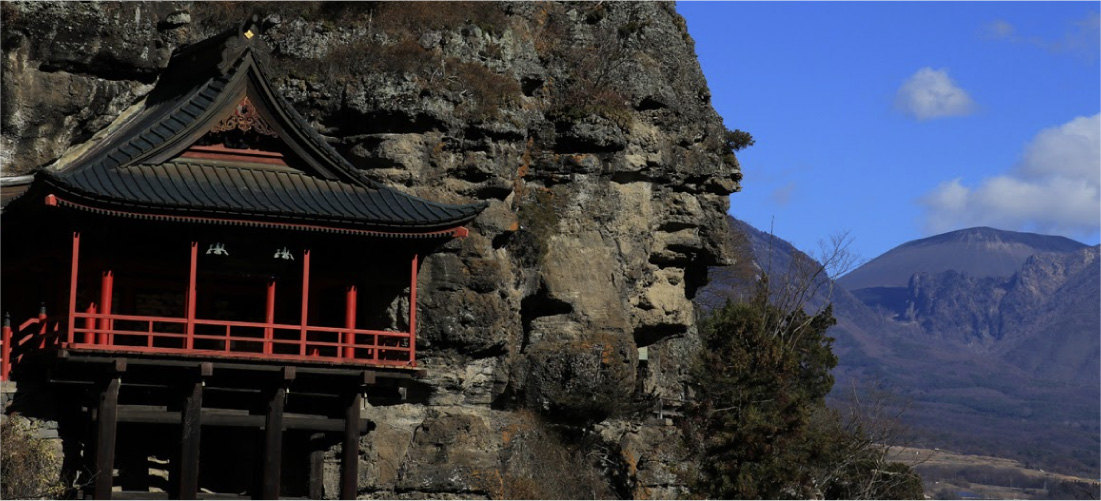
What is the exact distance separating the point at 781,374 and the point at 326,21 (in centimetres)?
1874

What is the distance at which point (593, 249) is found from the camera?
160 ft

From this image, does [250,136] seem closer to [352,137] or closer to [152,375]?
[352,137]

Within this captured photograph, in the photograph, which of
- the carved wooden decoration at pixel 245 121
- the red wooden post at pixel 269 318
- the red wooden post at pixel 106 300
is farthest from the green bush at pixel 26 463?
the carved wooden decoration at pixel 245 121

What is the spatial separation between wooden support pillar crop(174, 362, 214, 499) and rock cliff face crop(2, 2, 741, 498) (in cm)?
535

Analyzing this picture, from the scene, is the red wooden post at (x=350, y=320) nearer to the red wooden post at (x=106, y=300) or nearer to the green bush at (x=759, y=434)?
the red wooden post at (x=106, y=300)

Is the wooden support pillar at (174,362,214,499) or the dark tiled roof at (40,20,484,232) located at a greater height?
the dark tiled roof at (40,20,484,232)

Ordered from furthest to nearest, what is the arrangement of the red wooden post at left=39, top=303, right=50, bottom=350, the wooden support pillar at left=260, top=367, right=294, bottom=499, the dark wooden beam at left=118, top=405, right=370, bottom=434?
the wooden support pillar at left=260, top=367, right=294, bottom=499 → the dark wooden beam at left=118, top=405, right=370, bottom=434 → the red wooden post at left=39, top=303, right=50, bottom=350

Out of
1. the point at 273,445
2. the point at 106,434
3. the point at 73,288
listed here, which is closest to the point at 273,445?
the point at 273,445

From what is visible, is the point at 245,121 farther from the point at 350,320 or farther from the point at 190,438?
the point at 190,438

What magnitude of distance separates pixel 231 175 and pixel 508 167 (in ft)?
26.9

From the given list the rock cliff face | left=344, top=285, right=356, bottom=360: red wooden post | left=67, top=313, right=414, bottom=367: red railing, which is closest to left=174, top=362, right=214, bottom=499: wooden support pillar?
left=67, top=313, right=414, bottom=367: red railing

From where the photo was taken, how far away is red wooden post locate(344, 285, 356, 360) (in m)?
41.2

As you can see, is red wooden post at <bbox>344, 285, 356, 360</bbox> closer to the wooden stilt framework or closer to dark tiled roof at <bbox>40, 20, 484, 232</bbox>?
dark tiled roof at <bbox>40, 20, 484, 232</bbox>

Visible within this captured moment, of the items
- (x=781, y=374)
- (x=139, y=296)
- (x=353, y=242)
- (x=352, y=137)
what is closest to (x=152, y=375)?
(x=139, y=296)
